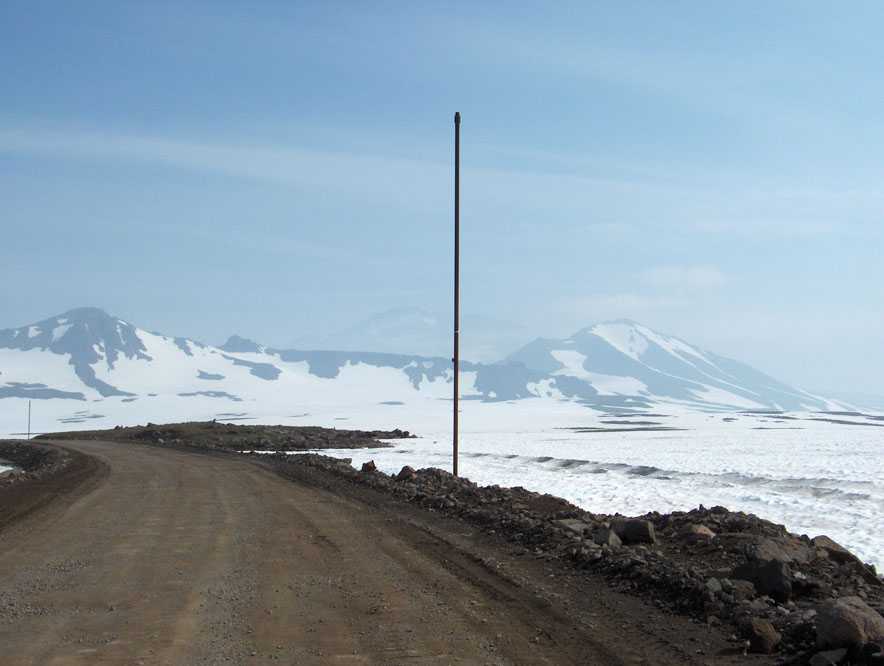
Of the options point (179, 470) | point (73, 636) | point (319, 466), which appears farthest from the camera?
point (319, 466)

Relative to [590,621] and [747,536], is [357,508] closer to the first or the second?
[747,536]

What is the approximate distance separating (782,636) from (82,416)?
164290 millimetres

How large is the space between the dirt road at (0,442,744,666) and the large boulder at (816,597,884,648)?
1030mm

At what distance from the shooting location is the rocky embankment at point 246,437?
55406mm

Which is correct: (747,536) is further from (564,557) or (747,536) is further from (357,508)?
(357,508)

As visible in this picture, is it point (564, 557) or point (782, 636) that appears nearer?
point (782, 636)

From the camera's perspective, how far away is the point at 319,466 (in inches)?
1297

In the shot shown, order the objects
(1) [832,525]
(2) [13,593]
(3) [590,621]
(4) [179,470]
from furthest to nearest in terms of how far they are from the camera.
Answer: (4) [179,470], (1) [832,525], (2) [13,593], (3) [590,621]

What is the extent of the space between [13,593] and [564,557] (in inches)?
282

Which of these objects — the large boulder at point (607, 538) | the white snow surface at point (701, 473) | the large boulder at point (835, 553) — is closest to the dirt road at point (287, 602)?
the large boulder at point (607, 538)

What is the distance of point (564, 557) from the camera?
12625 mm

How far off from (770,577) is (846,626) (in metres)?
2.73

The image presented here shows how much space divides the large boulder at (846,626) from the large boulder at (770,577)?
86.2 inches

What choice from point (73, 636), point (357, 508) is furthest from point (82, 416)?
point (73, 636)
